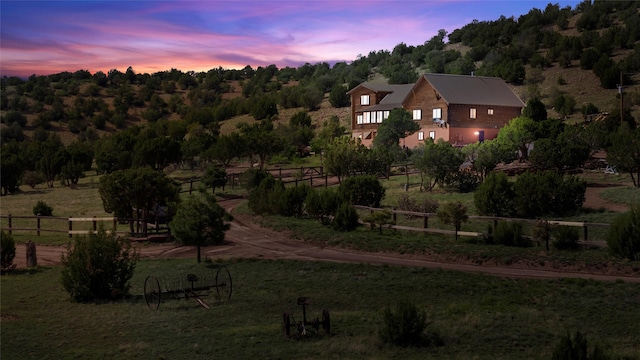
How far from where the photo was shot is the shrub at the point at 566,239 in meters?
29.3

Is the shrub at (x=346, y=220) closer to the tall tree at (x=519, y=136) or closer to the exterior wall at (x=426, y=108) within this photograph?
the tall tree at (x=519, y=136)

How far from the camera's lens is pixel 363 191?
1666 inches

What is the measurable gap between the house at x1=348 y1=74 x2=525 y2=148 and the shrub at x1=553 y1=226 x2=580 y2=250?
1772 inches

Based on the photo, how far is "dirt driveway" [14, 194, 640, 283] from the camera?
26422 millimetres

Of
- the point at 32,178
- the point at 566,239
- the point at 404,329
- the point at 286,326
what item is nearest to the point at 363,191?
the point at 566,239

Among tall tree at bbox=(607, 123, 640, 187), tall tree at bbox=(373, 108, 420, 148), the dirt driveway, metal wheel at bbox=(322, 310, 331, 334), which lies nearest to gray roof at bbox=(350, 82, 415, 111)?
tall tree at bbox=(373, 108, 420, 148)

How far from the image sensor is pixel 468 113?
249 ft

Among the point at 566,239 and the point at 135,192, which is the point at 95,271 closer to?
the point at 135,192

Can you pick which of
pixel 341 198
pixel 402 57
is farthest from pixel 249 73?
pixel 341 198

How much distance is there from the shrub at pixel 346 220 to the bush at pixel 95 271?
1431 centimetres

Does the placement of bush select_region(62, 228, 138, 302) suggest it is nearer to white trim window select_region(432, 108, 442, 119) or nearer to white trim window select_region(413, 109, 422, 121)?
white trim window select_region(432, 108, 442, 119)

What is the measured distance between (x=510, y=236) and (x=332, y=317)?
13746 millimetres

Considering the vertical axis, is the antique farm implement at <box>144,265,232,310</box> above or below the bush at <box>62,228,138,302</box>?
below

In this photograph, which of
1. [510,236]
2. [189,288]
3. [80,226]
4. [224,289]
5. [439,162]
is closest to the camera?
[189,288]
